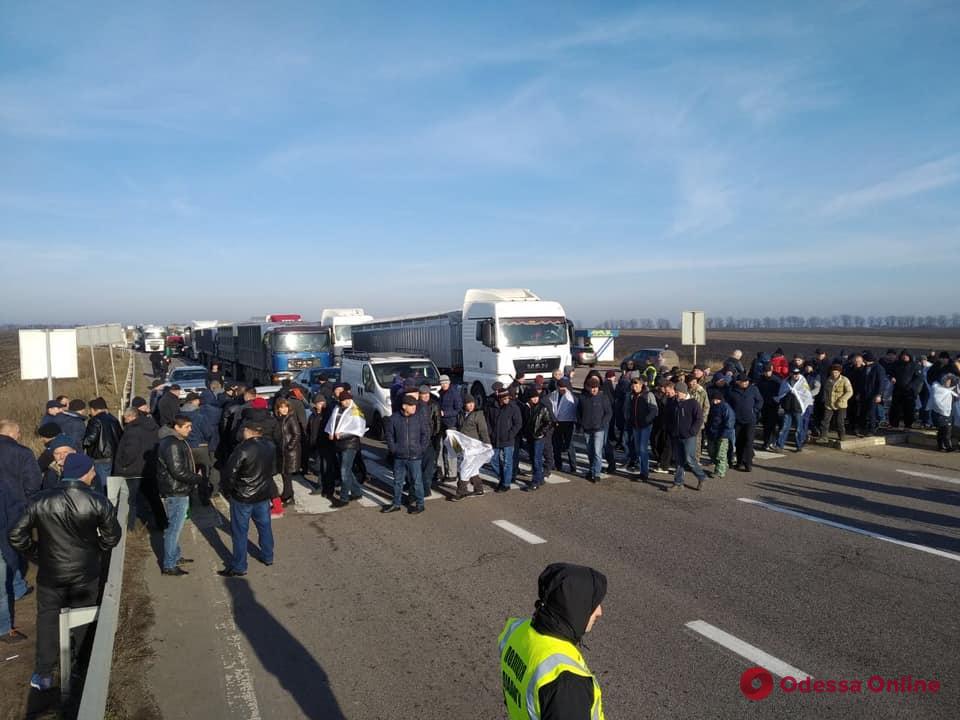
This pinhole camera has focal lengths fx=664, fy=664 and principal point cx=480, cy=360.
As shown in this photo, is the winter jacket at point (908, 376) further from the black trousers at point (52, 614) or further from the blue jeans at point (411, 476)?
the black trousers at point (52, 614)

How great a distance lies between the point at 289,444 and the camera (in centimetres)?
969

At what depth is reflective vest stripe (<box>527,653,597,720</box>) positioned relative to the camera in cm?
226

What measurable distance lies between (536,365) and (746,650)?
13898 mm

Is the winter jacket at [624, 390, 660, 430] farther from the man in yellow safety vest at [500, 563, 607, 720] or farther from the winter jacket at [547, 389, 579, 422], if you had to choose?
the man in yellow safety vest at [500, 563, 607, 720]

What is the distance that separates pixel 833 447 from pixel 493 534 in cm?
864

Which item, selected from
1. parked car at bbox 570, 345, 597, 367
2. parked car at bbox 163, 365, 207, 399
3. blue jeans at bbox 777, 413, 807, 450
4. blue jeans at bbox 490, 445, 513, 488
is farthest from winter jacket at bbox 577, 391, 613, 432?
parked car at bbox 570, 345, 597, 367

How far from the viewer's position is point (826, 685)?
4.61 meters

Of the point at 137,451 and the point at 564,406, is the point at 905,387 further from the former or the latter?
the point at 137,451

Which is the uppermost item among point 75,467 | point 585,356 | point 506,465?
point 75,467

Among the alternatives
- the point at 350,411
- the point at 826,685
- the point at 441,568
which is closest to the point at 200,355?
the point at 350,411

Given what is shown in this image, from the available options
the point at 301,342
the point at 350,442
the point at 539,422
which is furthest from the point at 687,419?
the point at 301,342

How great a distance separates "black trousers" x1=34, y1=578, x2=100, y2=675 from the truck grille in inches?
557

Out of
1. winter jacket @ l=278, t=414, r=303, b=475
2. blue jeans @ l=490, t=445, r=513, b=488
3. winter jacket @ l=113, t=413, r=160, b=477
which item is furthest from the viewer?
blue jeans @ l=490, t=445, r=513, b=488

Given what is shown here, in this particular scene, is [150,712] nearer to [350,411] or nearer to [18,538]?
[18,538]
